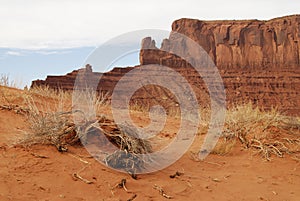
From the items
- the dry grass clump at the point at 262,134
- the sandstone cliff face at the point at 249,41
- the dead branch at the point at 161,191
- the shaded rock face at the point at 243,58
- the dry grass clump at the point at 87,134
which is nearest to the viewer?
the dead branch at the point at 161,191

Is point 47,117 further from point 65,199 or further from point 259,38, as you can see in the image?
point 259,38

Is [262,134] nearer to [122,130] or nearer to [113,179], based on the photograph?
[122,130]

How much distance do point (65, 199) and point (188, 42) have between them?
52.7 metres

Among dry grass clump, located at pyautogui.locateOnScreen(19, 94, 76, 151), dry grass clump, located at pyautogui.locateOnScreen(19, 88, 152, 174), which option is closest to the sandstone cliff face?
dry grass clump, located at pyautogui.locateOnScreen(19, 88, 152, 174)

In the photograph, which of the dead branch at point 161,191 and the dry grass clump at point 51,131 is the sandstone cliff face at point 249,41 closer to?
the dry grass clump at point 51,131

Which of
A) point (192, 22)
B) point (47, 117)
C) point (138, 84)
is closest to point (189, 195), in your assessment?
point (47, 117)

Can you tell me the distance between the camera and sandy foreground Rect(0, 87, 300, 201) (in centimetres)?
375

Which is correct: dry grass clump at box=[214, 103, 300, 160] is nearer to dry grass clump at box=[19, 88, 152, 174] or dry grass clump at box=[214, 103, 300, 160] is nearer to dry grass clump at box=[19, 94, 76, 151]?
dry grass clump at box=[19, 88, 152, 174]

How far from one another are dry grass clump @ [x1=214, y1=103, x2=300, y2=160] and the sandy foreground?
682 mm

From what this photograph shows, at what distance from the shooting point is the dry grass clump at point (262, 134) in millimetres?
6262

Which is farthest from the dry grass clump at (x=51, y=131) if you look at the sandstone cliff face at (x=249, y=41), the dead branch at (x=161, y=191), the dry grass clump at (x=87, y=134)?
the sandstone cliff face at (x=249, y=41)

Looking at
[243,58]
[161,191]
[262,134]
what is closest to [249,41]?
[243,58]

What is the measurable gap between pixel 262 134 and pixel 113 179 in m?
3.72

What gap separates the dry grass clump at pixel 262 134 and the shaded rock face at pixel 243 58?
38135 millimetres
